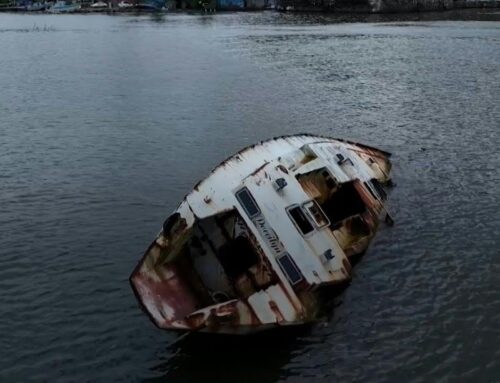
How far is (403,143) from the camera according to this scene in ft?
146

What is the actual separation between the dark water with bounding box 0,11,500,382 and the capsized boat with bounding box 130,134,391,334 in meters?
1.43

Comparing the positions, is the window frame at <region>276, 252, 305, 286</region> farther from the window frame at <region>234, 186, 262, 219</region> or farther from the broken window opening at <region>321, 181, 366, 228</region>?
the broken window opening at <region>321, 181, 366, 228</region>

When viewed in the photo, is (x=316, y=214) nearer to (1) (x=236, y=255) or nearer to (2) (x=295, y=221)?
(2) (x=295, y=221)

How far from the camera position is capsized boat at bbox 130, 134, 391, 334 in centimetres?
1929

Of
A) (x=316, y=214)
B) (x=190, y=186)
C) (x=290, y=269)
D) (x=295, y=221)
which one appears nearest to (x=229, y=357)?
(x=290, y=269)

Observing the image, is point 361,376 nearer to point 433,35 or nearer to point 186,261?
point 186,261

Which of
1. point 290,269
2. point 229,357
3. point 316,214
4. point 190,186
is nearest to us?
point 229,357

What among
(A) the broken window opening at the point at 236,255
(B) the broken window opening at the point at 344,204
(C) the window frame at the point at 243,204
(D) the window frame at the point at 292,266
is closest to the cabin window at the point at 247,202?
(C) the window frame at the point at 243,204

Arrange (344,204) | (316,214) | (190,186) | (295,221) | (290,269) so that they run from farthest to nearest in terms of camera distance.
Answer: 1. (190,186)
2. (344,204)
3. (316,214)
4. (295,221)
5. (290,269)

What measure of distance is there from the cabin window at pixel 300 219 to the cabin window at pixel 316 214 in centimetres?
28

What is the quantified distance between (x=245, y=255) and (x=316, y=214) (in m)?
3.13

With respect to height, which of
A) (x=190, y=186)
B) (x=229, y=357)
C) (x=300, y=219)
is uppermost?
(x=300, y=219)

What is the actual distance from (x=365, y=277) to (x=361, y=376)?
6.48 meters

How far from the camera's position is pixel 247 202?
2150 cm
